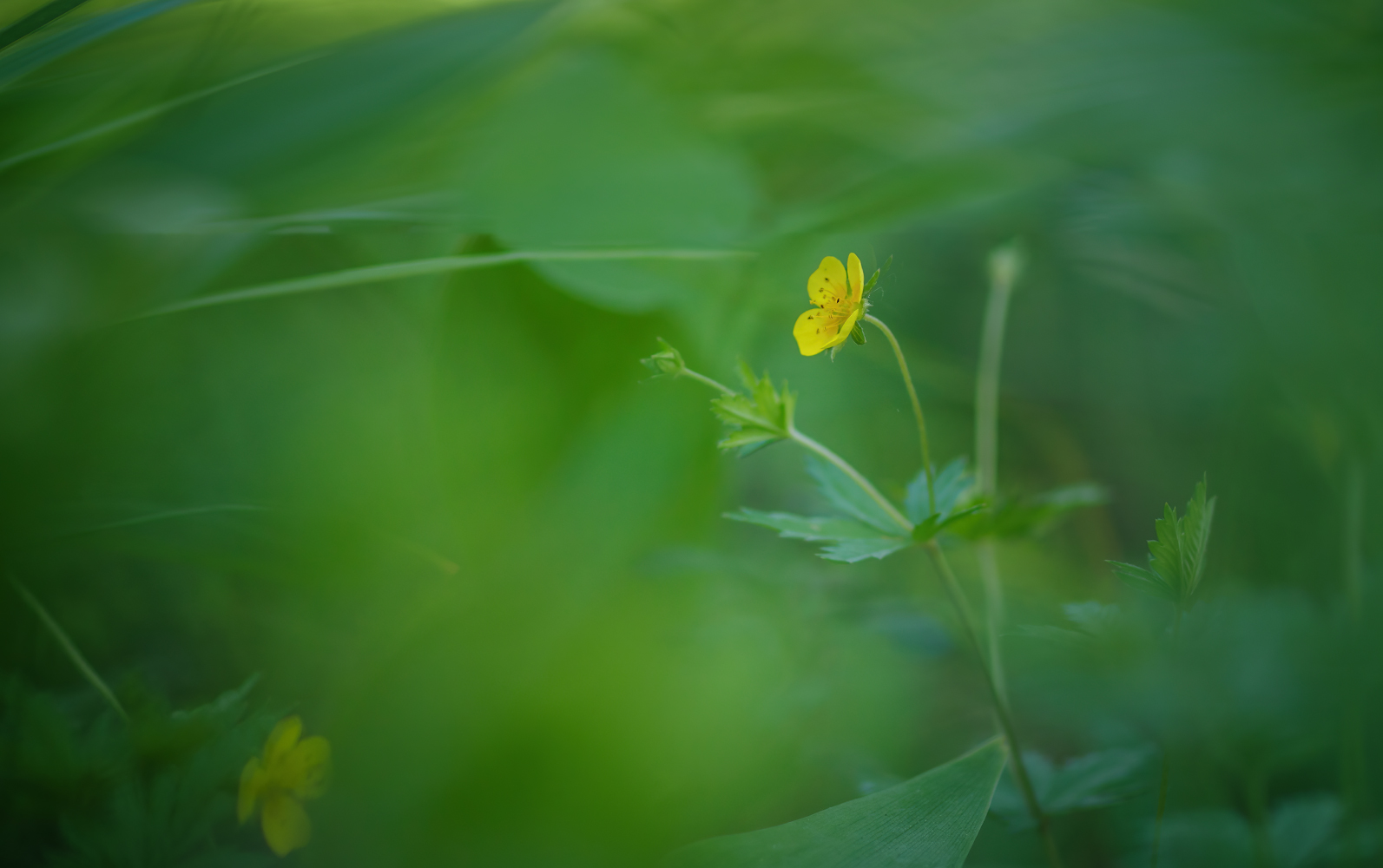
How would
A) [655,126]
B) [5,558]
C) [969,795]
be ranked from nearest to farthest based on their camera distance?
[969,795] < [5,558] < [655,126]

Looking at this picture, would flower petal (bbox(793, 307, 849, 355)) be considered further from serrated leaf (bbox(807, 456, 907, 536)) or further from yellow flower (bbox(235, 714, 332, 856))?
yellow flower (bbox(235, 714, 332, 856))

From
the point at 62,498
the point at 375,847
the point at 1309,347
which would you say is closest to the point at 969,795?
the point at 375,847

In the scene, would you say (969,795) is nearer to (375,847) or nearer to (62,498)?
(375,847)

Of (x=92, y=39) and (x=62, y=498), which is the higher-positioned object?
(x=92, y=39)

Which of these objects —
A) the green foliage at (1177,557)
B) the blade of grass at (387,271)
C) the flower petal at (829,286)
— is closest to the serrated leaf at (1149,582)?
the green foliage at (1177,557)

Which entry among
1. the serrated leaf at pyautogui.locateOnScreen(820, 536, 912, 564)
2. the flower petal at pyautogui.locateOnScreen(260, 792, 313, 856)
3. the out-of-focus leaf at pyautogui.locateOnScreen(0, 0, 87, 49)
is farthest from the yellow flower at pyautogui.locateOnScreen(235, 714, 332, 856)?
the out-of-focus leaf at pyautogui.locateOnScreen(0, 0, 87, 49)

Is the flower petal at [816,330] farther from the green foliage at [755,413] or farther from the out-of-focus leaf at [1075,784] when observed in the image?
the out-of-focus leaf at [1075,784]
